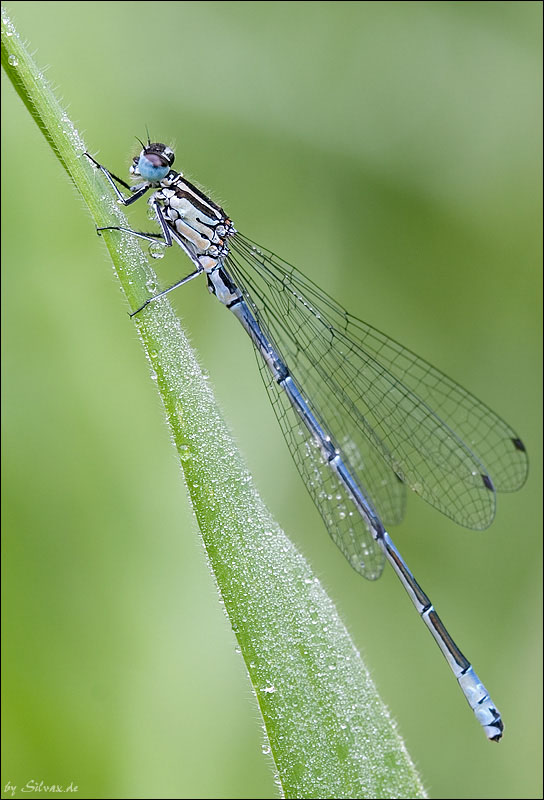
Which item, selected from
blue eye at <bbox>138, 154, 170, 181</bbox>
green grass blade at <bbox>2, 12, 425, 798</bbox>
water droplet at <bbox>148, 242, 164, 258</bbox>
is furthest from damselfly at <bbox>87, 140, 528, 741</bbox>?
green grass blade at <bbox>2, 12, 425, 798</bbox>

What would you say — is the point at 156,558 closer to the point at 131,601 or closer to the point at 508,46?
the point at 131,601

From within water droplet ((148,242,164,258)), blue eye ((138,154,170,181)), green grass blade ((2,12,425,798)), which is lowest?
green grass blade ((2,12,425,798))

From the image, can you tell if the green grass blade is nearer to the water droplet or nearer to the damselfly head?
the water droplet

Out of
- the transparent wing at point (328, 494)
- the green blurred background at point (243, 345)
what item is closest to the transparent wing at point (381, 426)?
the transparent wing at point (328, 494)

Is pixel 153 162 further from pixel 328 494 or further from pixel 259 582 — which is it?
pixel 259 582

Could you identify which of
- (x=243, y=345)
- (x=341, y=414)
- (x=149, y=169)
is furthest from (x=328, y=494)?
(x=149, y=169)

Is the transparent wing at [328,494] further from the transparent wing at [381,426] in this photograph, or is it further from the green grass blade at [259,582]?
the green grass blade at [259,582]

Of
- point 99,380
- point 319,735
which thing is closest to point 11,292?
point 99,380
